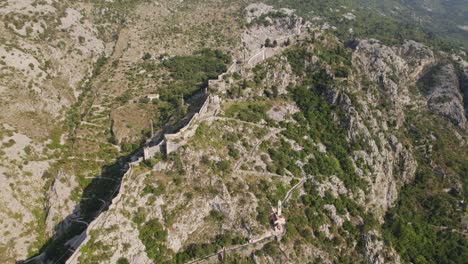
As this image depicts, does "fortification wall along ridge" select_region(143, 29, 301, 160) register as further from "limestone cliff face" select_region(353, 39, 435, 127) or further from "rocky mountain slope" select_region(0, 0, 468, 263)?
"limestone cliff face" select_region(353, 39, 435, 127)

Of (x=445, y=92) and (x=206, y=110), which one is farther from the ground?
(x=206, y=110)

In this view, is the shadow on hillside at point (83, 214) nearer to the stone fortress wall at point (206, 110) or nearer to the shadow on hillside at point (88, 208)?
the shadow on hillside at point (88, 208)

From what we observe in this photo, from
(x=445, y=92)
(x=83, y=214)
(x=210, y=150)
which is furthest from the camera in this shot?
(x=445, y=92)

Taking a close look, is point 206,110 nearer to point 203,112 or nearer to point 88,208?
point 203,112

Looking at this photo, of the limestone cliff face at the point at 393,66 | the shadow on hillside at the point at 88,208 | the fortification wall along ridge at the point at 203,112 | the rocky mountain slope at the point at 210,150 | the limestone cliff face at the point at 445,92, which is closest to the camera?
the shadow on hillside at the point at 88,208

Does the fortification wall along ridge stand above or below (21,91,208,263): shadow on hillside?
above

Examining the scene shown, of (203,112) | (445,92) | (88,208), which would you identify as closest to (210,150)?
(203,112)

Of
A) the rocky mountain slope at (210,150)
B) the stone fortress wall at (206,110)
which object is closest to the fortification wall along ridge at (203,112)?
the stone fortress wall at (206,110)

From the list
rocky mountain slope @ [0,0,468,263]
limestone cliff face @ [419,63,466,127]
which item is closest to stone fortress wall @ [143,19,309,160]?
rocky mountain slope @ [0,0,468,263]

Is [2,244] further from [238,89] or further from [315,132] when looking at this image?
[315,132]
